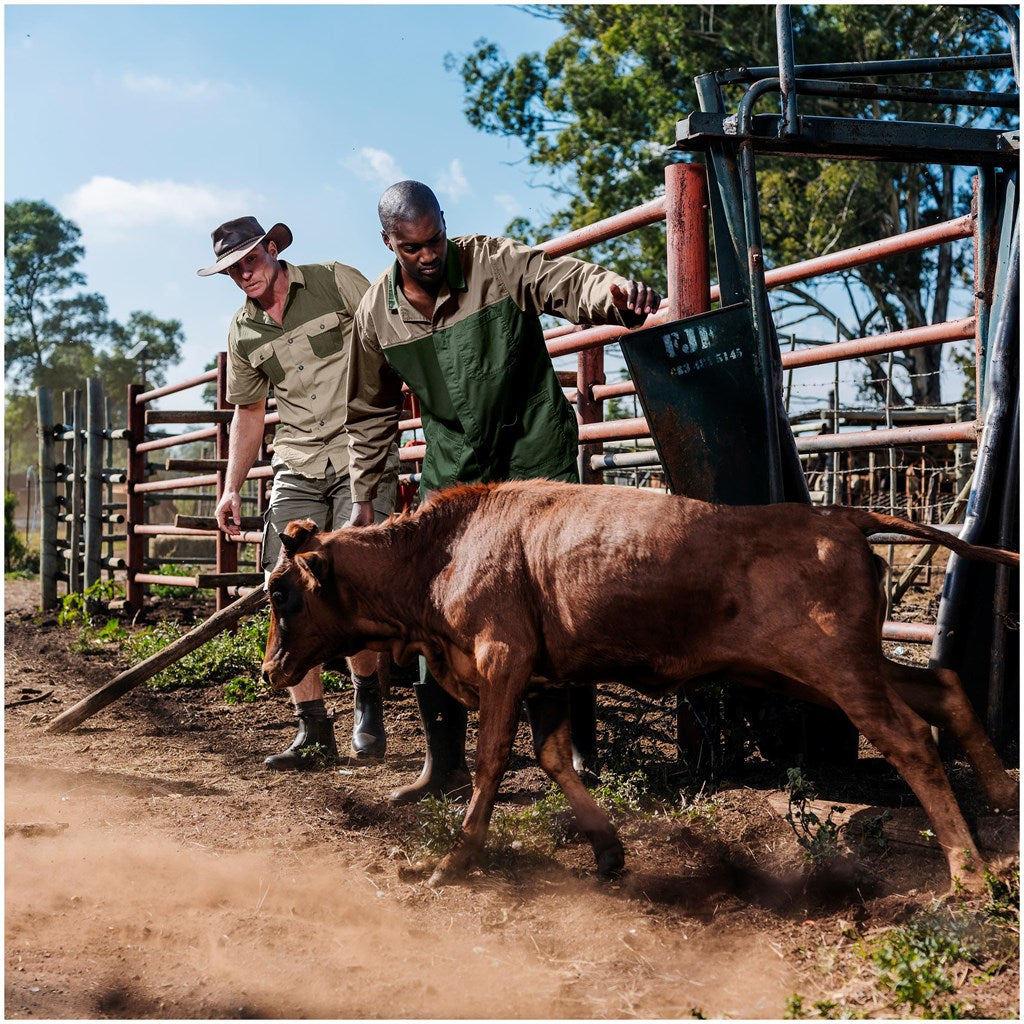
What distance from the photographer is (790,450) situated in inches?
140

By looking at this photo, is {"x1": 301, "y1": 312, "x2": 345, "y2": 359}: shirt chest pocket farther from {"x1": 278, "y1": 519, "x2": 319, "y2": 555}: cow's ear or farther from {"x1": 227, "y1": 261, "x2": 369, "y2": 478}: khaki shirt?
{"x1": 278, "y1": 519, "x2": 319, "y2": 555}: cow's ear

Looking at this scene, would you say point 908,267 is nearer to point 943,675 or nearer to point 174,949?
point 943,675

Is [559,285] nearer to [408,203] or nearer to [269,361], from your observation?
[408,203]

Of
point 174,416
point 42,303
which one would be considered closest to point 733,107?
point 174,416

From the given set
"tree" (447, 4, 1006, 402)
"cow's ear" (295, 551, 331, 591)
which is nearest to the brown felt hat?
"cow's ear" (295, 551, 331, 591)

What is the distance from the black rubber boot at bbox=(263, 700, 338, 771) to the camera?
462 centimetres

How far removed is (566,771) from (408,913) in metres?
0.68

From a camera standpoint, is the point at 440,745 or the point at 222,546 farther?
the point at 222,546

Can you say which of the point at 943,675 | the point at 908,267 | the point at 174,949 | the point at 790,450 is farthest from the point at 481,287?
the point at 908,267

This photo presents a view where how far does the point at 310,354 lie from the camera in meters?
4.79

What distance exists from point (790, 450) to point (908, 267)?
18.4 metres

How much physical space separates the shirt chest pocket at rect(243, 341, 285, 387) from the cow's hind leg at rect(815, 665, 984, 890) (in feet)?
9.97

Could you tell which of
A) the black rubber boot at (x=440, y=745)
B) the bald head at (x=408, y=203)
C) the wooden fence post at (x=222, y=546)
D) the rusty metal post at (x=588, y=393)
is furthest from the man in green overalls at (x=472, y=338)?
the wooden fence post at (x=222, y=546)

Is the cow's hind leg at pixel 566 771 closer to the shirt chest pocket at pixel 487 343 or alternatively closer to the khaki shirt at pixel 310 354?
the shirt chest pocket at pixel 487 343
